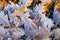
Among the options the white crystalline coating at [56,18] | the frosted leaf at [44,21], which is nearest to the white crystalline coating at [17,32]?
the frosted leaf at [44,21]

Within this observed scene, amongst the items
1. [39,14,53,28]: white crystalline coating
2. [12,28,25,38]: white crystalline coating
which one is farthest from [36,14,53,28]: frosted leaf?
[12,28,25,38]: white crystalline coating

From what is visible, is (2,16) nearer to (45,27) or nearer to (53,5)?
(45,27)

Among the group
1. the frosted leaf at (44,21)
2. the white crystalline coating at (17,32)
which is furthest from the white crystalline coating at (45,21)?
the white crystalline coating at (17,32)

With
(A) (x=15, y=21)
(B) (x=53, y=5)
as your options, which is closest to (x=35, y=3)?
(B) (x=53, y=5)

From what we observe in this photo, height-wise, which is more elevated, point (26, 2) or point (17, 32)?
point (26, 2)

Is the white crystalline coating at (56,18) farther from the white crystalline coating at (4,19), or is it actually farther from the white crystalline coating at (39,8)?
the white crystalline coating at (4,19)

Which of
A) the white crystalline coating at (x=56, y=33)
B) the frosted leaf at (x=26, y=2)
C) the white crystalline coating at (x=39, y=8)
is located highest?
the frosted leaf at (x=26, y=2)

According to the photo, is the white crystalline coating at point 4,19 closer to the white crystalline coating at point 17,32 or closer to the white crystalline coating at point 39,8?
the white crystalline coating at point 17,32

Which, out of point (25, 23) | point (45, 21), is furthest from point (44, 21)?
point (25, 23)

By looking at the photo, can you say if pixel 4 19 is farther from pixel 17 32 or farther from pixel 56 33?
pixel 56 33

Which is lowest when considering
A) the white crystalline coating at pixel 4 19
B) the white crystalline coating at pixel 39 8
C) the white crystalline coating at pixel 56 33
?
the white crystalline coating at pixel 56 33

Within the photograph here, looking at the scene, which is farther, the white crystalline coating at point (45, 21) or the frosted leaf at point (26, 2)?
the frosted leaf at point (26, 2)

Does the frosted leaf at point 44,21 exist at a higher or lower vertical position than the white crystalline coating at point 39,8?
lower
